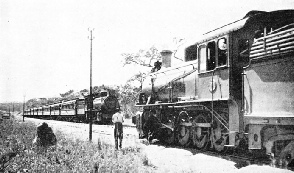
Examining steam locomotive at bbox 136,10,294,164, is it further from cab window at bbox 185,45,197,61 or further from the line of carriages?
the line of carriages

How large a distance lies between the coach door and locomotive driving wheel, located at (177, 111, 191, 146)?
1.61 metres

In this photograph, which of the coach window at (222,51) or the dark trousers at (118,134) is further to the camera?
the dark trousers at (118,134)

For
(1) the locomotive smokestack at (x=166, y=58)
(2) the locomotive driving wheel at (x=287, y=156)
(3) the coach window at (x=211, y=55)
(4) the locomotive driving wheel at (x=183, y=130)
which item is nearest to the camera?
(2) the locomotive driving wheel at (x=287, y=156)

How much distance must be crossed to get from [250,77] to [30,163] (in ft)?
20.8

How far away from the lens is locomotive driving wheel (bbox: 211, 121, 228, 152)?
31.2 ft

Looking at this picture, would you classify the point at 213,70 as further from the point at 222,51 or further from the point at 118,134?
the point at 118,134

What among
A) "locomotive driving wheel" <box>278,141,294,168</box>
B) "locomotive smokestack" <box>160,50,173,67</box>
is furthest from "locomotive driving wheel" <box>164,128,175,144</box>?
"locomotive driving wheel" <box>278,141,294,168</box>

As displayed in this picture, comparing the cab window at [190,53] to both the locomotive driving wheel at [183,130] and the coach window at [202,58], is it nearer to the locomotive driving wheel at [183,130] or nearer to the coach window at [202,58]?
the coach window at [202,58]

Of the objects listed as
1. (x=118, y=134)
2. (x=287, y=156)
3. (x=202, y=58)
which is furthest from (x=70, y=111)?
(x=287, y=156)

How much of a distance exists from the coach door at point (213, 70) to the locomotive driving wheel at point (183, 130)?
5.30ft

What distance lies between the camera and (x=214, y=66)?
971 cm

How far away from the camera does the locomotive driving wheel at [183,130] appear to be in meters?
11.6

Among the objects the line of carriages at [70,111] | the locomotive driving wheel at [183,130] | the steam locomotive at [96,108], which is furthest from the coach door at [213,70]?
the line of carriages at [70,111]

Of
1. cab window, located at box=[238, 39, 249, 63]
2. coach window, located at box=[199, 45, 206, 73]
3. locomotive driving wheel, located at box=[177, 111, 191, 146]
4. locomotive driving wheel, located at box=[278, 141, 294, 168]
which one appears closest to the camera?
locomotive driving wheel, located at box=[278, 141, 294, 168]
